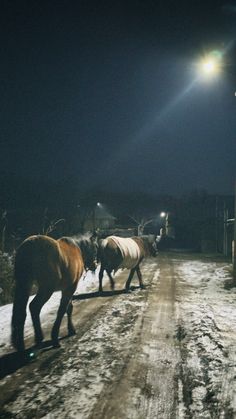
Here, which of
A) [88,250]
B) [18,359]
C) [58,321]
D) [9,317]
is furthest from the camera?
[88,250]

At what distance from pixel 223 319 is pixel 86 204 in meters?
43.2

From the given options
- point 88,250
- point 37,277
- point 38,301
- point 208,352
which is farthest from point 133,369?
point 88,250

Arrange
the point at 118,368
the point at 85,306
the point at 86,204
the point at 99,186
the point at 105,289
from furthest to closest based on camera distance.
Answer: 1. the point at 99,186
2. the point at 86,204
3. the point at 105,289
4. the point at 85,306
5. the point at 118,368

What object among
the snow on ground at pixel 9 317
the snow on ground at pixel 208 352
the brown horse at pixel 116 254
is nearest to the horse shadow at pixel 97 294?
the brown horse at pixel 116 254

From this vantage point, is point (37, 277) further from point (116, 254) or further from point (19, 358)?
point (116, 254)

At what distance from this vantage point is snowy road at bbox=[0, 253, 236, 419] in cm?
329

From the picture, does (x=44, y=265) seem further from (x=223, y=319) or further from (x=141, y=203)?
(x=141, y=203)

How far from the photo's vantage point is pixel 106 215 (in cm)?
5288

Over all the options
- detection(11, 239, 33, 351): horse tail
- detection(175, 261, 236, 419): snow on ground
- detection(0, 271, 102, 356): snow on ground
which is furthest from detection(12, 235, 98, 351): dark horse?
Result: detection(175, 261, 236, 419): snow on ground

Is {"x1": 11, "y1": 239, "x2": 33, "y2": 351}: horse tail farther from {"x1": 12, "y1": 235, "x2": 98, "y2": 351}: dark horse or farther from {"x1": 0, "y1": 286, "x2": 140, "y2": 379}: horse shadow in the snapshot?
{"x1": 0, "y1": 286, "x2": 140, "y2": 379}: horse shadow

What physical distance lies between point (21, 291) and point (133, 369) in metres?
2.21

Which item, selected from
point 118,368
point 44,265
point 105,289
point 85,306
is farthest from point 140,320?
point 105,289

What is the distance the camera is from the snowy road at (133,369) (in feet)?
10.8

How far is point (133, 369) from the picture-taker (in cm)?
421
